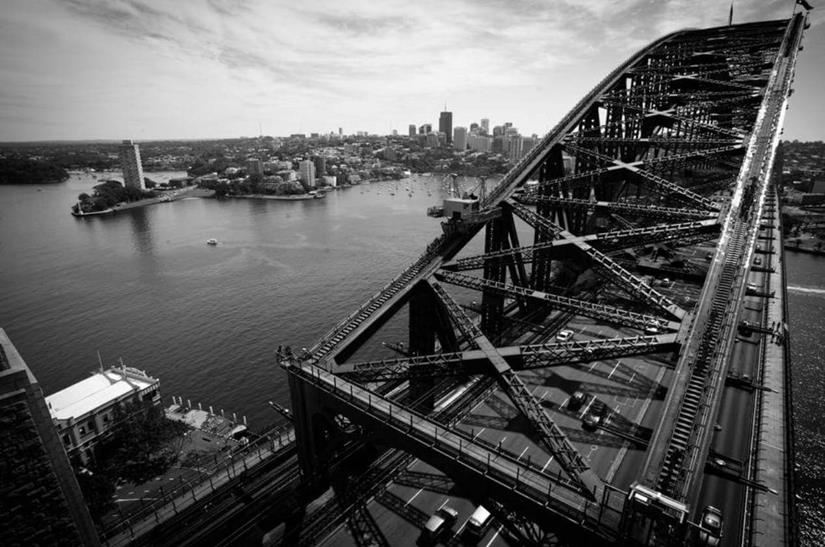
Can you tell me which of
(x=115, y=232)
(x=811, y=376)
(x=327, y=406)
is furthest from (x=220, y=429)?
(x=115, y=232)

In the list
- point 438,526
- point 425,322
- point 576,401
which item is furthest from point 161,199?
point 438,526

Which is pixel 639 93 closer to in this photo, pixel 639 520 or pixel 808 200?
pixel 639 520

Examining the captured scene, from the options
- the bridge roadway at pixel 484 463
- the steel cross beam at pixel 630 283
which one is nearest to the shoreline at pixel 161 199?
the bridge roadway at pixel 484 463

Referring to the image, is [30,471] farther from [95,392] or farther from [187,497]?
[95,392]

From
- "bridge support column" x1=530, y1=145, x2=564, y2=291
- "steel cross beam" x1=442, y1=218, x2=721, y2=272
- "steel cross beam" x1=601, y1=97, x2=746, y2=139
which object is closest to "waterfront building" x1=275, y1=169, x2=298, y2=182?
"steel cross beam" x1=601, y1=97, x2=746, y2=139

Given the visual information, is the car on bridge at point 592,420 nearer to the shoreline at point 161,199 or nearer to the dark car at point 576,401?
the dark car at point 576,401

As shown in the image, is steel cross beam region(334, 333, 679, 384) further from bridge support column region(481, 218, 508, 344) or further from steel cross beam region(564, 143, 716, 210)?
steel cross beam region(564, 143, 716, 210)
